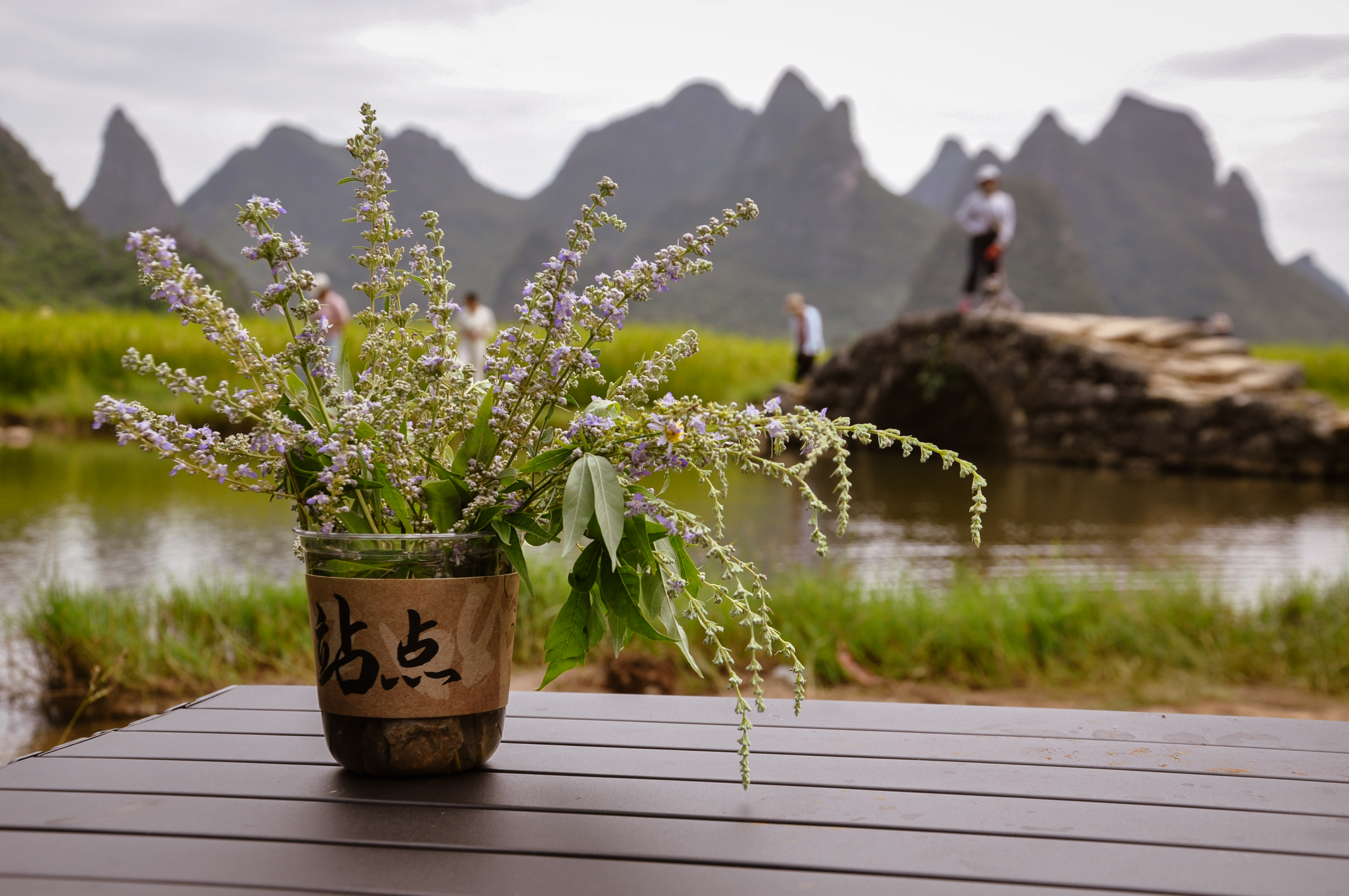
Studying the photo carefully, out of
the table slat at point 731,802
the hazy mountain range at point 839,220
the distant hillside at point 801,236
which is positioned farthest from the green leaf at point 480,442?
the distant hillside at point 801,236

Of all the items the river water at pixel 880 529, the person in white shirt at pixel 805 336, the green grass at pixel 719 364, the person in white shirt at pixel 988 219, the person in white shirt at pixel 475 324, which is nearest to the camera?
the river water at pixel 880 529

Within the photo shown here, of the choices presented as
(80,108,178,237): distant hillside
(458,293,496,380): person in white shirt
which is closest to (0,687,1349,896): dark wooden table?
(458,293,496,380): person in white shirt

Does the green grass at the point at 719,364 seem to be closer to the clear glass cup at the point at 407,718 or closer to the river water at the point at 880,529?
the river water at the point at 880,529

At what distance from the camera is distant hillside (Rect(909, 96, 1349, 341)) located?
70.3 meters

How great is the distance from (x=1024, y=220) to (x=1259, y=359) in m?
65.3

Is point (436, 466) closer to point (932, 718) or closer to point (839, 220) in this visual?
point (932, 718)

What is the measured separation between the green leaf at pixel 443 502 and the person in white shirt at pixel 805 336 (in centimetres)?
1354

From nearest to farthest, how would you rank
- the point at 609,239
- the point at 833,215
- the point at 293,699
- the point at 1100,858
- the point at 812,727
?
the point at 1100,858 < the point at 812,727 < the point at 293,699 < the point at 833,215 < the point at 609,239

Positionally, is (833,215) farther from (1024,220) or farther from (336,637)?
(336,637)

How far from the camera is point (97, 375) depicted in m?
13.9

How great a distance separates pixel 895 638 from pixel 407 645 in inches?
106

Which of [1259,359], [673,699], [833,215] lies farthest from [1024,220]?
[673,699]

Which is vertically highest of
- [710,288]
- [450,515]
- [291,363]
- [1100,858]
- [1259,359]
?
[710,288]

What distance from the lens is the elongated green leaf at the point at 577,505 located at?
2.63ft
